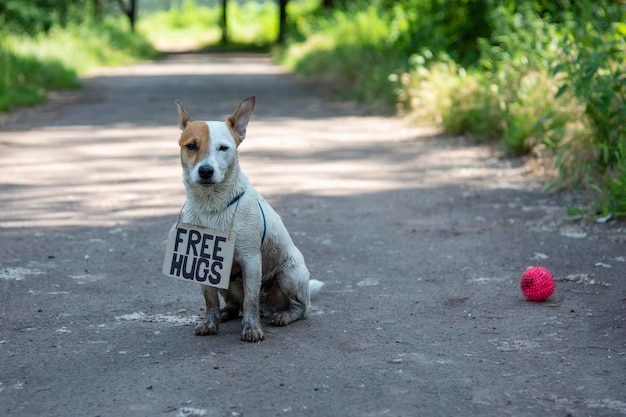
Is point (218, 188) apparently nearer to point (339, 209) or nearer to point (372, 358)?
point (372, 358)

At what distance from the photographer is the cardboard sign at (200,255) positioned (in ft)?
15.2

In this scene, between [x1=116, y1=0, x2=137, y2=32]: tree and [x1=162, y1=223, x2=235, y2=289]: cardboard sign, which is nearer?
[x1=162, y1=223, x2=235, y2=289]: cardboard sign

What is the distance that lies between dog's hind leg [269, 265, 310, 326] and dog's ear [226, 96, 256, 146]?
32.0 inches

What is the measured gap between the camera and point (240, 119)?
16.0 feet

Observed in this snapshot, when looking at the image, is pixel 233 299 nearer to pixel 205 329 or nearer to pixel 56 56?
pixel 205 329

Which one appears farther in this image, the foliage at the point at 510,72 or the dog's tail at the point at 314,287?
the foliage at the point at 510,72

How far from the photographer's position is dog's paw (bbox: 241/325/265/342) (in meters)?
4.71

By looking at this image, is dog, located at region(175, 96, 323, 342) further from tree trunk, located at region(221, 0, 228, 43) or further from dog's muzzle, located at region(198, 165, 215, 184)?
tree trunk, located at region(221, 0, 228, 43)

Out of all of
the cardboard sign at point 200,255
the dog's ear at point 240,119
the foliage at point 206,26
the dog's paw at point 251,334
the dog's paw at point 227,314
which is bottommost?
the dog's paw at point 227,314

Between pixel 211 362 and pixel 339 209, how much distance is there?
4043 millimetres

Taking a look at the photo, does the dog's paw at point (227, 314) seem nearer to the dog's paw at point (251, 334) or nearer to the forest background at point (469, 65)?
the dog's paw at point (251, 334)

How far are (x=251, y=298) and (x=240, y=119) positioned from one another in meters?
0.99

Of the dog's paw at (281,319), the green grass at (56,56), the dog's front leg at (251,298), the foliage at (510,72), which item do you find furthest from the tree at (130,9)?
the dog's front leg at (251,298)

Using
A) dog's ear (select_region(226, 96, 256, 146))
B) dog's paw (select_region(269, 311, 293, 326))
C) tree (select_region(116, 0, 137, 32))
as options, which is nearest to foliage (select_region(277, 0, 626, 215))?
dog's paw (select_region(269, 311, 293, 326))
